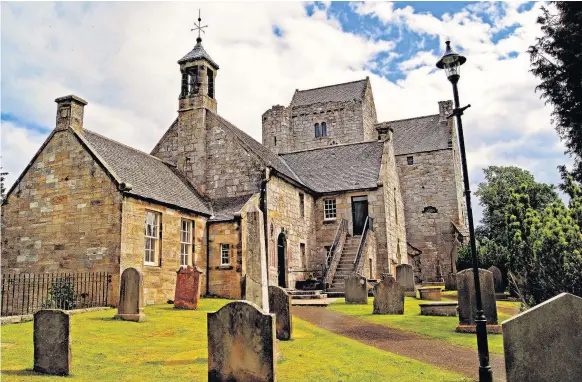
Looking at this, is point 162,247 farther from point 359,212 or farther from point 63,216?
point 359,212

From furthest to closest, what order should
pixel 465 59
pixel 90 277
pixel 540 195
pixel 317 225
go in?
pixel 540 195 < pixel 317 225 < pixel 90 277 < pixel 465 59

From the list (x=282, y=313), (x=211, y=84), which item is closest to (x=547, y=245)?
(x=282, y=313)

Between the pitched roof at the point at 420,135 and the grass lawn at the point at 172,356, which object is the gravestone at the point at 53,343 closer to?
the grass lawn at the point at 172,356

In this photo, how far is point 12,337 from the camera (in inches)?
409

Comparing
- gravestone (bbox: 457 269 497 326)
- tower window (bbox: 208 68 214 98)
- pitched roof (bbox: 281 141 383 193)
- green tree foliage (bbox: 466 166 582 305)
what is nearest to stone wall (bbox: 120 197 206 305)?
tower window (bbox: 208 68 214 98)

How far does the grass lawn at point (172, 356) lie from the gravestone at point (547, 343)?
1991 millimetres

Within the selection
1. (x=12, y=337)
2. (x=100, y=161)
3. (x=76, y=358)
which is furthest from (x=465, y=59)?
(x=100, y=161)

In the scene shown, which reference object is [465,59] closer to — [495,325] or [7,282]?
[495,325]

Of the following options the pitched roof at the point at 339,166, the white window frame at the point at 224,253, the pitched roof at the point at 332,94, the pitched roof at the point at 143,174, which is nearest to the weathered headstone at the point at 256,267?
the pitched roof at the point at 143,174

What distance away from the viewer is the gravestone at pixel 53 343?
7.65m

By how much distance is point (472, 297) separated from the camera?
11.7m

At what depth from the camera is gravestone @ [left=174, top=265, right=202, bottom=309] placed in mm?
16625

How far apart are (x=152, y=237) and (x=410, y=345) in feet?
38.9

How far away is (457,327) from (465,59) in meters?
7.17
